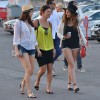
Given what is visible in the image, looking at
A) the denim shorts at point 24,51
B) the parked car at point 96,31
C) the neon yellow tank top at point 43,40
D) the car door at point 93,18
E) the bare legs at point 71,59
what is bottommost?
the parked car at point 96,31

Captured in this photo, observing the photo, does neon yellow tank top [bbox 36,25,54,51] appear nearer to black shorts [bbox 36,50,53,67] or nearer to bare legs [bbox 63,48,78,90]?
black shorts [bbox 36,50,53,67]

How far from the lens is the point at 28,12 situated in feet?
33.9

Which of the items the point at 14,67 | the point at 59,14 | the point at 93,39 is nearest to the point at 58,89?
the point at 59,14

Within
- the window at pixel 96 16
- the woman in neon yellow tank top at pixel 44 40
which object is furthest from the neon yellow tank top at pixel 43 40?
the window at pixel 96 16

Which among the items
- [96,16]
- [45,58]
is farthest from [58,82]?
[96,16]

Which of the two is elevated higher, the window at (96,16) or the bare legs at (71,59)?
the bare legs at (71,59)

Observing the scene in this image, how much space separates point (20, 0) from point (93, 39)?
15.7m

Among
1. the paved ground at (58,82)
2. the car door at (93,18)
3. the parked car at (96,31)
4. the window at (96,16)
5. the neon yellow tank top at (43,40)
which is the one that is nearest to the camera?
the paved ground at (58,82)

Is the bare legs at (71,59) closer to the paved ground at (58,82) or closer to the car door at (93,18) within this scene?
the paved ground at (58,82)

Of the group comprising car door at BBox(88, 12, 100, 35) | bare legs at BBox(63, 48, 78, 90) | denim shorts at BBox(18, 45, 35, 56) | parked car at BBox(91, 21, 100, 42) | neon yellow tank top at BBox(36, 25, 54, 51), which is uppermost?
neon yellow tank top at BBox(36, 25, 54, 51)

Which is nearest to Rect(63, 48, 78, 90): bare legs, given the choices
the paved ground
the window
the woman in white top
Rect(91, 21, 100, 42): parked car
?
the paved ground

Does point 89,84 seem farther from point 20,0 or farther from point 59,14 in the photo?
point 20,0

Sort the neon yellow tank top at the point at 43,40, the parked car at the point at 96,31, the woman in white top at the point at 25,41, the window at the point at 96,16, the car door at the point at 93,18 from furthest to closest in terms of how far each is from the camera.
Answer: the window at the point at 96,16 → the car door at the point at 93,18 → the parked car at the point at 96,31 → the neon yellow tank top at the point at 43,40 → the woman in white top at the point at 25,41

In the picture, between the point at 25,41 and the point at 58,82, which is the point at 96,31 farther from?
the point at 25,41
